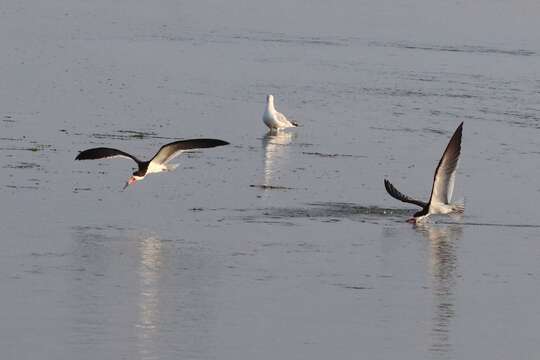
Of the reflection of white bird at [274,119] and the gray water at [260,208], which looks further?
the reflection of white bird at [274,119]

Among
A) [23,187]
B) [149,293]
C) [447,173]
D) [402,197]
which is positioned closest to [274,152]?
[402,197]

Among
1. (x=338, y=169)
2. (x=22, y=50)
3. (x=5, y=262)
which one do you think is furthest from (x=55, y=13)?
(x=5, y=262)

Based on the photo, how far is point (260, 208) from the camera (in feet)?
50.7

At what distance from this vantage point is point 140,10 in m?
44.3

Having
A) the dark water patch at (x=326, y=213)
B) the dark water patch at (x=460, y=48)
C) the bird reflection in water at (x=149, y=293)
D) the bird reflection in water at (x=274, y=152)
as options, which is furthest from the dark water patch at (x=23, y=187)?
the dark water patch at (x=460, y=48)

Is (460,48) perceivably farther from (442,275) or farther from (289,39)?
(442,275)

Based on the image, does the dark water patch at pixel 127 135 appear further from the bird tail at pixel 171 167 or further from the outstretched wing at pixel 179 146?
the outstretched wing at pixel 179 146

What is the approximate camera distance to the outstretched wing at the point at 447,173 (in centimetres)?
1515

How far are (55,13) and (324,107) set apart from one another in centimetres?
1768

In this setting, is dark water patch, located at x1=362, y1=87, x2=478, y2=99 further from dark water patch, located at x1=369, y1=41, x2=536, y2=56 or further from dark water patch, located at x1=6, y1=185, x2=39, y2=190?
dark water patch, located at x1=6, y1=185, x2=39, y2=190

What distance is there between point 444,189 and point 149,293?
4.78 m

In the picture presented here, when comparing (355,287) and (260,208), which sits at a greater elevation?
(260,208)

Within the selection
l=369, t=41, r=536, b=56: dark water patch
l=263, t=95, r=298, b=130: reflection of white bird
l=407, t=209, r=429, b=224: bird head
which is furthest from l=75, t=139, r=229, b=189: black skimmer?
l=369, t=41, r=536, b=56: dark water patch

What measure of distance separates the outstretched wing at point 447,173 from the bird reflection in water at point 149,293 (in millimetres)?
3210
